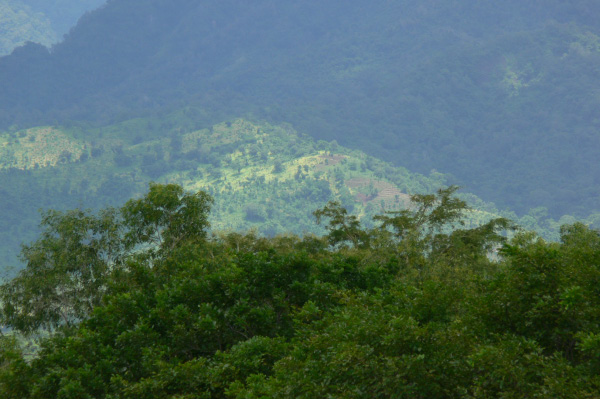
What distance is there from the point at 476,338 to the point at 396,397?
248 centimetres

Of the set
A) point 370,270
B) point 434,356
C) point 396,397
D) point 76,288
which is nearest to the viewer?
point 396,397

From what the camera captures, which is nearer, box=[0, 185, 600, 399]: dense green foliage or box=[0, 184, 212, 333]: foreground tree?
box=[0, 185, 600, 399]: dense green foliage

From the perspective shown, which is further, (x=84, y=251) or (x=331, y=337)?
(x=84, y=251)

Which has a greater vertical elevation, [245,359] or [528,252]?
[528,252]

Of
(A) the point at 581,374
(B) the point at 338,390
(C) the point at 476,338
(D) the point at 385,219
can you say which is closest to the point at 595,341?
(A) the point at 581,374

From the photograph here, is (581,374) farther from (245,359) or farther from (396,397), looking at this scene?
(245,359)

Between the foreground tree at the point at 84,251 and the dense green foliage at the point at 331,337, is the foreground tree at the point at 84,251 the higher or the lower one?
the higher one

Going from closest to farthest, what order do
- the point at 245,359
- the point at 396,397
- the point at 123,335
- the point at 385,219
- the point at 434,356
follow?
1. the point at 396,397
2. the point at 434,356
3. the point at 245,359
4. the point at 123,335
5. the point at 385,219

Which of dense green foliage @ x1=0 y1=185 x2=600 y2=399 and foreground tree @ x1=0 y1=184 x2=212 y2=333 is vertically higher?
foreground tree @ x1=0 y1=184 x2=212 y2=333

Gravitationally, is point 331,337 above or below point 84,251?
below

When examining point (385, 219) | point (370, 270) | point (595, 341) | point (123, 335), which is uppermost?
point (385, 219)

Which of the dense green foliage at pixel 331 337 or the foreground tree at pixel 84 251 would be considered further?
the foreground tree at pixel 84 251

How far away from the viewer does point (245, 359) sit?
591 inches

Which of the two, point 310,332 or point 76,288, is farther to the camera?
point 76,288
